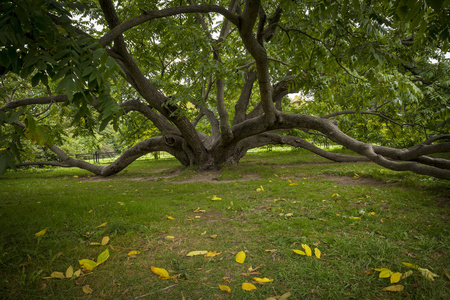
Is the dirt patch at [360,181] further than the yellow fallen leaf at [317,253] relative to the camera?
Yes

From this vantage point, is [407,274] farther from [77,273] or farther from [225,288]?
[77,273]

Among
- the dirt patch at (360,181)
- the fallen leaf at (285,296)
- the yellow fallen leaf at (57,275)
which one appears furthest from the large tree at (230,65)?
the fallen leaf at (285,296)

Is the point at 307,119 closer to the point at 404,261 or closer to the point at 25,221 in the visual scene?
the point at 404,261

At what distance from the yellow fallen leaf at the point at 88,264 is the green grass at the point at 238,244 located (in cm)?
5

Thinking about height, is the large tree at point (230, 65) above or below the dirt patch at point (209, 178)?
above

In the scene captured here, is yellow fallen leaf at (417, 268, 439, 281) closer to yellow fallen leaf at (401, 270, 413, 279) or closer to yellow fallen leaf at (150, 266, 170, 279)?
yellow fallen leaf at (401, 270, 413, 279)

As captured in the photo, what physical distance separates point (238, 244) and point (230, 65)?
5.40m

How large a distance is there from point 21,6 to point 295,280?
286cm

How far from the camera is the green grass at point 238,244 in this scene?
5.96ft

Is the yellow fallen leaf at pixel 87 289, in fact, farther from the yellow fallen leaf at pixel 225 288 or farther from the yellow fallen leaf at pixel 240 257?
the yellow fallen leaf at pixel 240 257

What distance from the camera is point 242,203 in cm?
418

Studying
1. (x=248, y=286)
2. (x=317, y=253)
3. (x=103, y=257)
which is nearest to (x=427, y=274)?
(x=317, y=253)

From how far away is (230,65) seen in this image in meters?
6.63

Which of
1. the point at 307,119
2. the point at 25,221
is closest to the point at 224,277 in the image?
the point at 25,221
